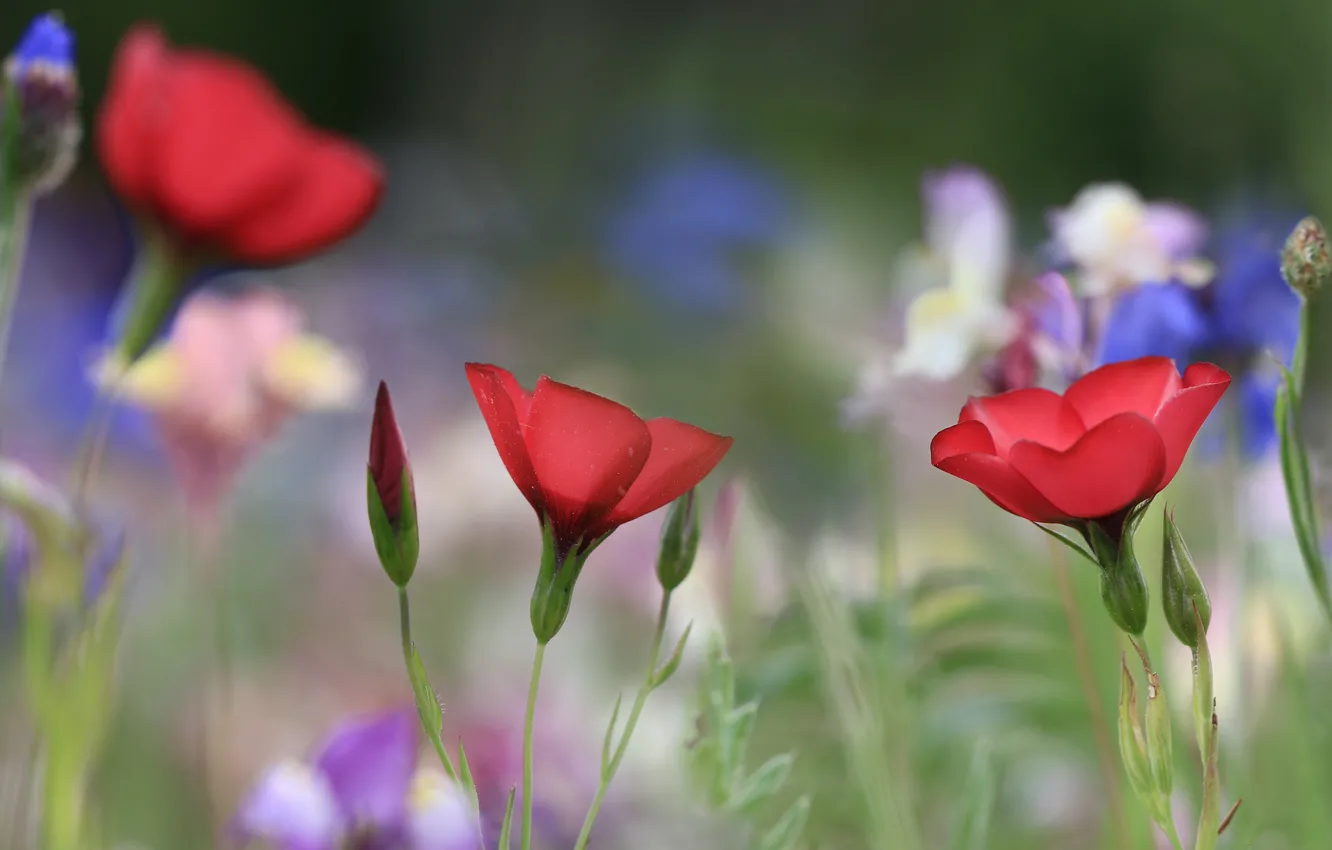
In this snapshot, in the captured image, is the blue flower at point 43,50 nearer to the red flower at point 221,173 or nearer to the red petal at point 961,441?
the red flower at point 221,173

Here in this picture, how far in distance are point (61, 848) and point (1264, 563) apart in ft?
0.84

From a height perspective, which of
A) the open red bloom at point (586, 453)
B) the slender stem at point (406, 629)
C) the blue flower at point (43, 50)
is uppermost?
the blue flower at point (43, 50)

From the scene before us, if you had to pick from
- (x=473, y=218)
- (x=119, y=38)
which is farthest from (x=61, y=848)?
(x=119, y=38)

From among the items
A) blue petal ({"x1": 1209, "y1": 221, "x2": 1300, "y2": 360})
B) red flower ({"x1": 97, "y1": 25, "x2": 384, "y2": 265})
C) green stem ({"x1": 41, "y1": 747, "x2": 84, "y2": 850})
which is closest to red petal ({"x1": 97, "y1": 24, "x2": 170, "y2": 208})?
red flower ({"x1": 97, "y1": 25, "x2": 384, "y2": 265})

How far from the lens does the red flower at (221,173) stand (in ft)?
0.82

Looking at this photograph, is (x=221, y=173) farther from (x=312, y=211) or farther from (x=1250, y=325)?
(x=1250, y=325)

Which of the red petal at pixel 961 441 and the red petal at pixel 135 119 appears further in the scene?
the red petal at pixel 135 119

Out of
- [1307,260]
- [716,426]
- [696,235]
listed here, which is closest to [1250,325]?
[1307,260]

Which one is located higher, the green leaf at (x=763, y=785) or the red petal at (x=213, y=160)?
the red petal at (x=213, y=160)

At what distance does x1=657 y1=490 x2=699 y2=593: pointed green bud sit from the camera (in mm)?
164

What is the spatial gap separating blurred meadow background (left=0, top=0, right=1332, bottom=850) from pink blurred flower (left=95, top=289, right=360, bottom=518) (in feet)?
0.08

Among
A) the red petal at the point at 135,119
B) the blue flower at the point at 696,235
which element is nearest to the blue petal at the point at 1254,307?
the red petal at the point at 135,119

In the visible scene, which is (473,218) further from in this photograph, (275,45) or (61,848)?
Answer: (61,848)

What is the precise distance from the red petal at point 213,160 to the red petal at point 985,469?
16cm
